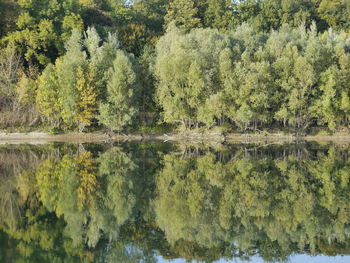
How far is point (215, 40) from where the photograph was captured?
56469 millimetres

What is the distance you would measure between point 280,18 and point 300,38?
23.4m

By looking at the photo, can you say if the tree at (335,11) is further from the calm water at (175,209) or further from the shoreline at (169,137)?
the calm water at (175,209)

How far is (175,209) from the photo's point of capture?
20938 mm

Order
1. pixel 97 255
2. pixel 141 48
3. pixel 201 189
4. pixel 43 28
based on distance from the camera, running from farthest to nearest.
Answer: pixel 141 48, pixel 43 28, pixel 201 189, pixel 97 255

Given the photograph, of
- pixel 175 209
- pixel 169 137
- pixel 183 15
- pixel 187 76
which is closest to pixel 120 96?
pixel 169 137

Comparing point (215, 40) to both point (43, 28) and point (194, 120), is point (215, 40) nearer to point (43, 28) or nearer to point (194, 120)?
point (194, 120)

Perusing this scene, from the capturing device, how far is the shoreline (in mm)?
53625

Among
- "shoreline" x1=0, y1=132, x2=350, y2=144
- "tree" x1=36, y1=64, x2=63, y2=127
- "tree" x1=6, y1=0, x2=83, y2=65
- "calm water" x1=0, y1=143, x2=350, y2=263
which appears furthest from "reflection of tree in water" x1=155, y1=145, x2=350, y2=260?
"tree" x1=6, y1=0, x2=83, y2=65

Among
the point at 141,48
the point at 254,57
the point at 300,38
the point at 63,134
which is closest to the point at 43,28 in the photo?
the point at 141,48

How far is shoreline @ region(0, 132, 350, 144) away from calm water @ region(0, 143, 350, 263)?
1698 centimetres

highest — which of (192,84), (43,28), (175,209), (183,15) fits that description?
(183,15)

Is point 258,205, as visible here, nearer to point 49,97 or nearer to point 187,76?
point 187,76

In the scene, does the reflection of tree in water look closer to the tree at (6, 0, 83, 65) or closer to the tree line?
the tree line

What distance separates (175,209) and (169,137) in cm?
3528
